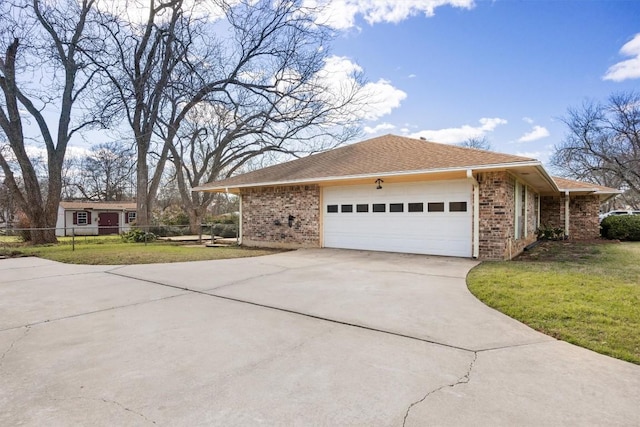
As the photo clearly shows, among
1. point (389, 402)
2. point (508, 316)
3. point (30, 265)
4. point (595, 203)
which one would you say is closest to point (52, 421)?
point (389, 402)

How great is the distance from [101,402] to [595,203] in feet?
64.3

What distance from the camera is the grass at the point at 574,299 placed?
131 inches

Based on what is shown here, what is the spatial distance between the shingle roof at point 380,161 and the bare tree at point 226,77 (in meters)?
6.29

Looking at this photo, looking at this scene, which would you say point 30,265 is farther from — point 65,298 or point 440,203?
point 440,203

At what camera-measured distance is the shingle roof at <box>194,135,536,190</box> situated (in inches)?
347

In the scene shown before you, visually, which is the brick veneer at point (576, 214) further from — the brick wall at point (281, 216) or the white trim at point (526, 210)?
the brick wall at point (281, 216)

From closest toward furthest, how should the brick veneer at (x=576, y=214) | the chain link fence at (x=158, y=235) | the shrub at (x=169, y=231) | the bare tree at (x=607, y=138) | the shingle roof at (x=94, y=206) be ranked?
1. the chain link fence at (x=158, y=235)
2. the brick veneer at (x=576, y=214)
3. the shrub at (x=169, y=231)
4. the bare tree at (x=607, y=138)
5. the shingle roof at (x=94, y=206)

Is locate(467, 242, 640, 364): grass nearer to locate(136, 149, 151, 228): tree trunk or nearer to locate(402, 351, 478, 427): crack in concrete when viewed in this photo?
locate(402, 351, 478, 427): crack in concrete

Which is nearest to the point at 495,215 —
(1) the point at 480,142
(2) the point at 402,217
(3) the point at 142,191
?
(2) the point at 402,217

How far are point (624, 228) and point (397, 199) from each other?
455 inches

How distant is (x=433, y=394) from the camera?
2.33 m

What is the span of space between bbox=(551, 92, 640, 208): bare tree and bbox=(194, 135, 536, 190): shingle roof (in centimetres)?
2290

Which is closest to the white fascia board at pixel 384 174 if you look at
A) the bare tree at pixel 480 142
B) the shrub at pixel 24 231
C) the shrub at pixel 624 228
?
the shrub at pixel 24 231

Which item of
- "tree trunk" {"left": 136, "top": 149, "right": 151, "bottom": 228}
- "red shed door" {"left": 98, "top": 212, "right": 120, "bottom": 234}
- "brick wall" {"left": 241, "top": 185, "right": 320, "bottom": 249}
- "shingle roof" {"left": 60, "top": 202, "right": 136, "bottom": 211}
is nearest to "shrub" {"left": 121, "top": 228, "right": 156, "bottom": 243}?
"tree trunk" {"left": 136, "top": 149, "right": 151, "bottom": 228}
